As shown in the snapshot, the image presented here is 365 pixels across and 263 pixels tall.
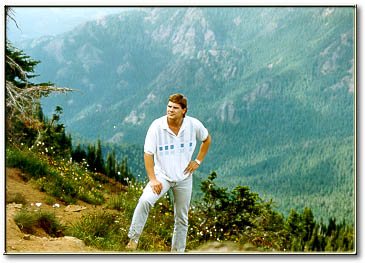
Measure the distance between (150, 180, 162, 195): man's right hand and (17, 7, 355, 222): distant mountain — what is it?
4.18 feet

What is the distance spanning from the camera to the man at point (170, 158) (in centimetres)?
451

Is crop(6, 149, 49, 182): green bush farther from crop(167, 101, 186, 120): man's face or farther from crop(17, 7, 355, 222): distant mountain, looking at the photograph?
crop(167, 101, 186, 120): man's face

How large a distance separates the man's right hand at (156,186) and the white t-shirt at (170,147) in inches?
5.1

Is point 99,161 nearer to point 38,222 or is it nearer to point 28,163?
point 28,163

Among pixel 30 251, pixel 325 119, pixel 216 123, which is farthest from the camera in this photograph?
pixel 216 123

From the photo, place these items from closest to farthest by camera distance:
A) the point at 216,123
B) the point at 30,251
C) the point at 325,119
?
the point at 30,251 < the point at 325,119 < the point at 216,123

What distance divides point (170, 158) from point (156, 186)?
357 mm

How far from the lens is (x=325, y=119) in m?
5.89

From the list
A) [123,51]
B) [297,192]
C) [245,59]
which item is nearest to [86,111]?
[123,51]

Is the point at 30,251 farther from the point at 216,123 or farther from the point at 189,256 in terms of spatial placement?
the point at 216,123

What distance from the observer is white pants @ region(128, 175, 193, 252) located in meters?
4.52

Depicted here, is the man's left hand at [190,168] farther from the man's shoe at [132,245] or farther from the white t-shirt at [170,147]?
the man's shoe at [132,245]

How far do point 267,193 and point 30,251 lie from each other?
324 cm

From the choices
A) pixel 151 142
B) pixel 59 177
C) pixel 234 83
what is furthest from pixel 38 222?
pixel 234 83
